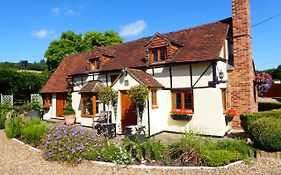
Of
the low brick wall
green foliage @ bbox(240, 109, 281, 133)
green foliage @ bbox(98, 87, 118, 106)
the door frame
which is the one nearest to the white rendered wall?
green foliage @ bbox(240, 109, 281, 133)

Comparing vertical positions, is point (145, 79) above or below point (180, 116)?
above

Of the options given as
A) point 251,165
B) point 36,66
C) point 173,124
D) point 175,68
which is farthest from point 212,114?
point 36,66

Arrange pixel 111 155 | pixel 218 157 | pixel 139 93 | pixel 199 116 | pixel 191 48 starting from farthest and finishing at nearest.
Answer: pixel 191 48
pixel 199 116
pixel 139 93
pixel 111 155
pixel 218 157

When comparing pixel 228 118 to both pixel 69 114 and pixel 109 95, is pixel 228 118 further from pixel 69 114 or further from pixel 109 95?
pixel 69 114

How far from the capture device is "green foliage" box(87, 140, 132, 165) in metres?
7.69

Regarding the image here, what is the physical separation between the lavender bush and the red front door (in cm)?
417

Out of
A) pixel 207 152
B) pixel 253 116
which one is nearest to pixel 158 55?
pixel 253 116

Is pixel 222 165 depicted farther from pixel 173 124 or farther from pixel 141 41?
pixel 141 41

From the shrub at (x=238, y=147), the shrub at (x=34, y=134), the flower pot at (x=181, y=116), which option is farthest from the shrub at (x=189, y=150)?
the shrub at (x=34, y=134)

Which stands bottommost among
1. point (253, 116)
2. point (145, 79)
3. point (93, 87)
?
point (253, 116)

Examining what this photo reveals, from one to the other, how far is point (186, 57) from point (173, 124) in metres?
3.75

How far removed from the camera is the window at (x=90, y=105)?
1550 centimetres

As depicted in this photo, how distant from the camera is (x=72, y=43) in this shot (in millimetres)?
36594

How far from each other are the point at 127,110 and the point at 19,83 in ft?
60.1
